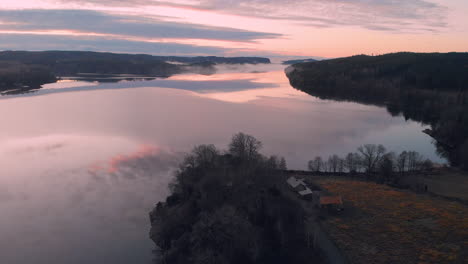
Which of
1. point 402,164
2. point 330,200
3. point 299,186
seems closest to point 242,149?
point 299,186

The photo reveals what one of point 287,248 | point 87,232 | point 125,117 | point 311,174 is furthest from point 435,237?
point 125,117

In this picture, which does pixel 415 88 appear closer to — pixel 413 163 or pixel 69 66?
pixel 413 163

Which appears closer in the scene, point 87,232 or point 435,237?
point 435,237

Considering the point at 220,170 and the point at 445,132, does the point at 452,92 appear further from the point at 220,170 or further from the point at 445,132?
the point at 220,170

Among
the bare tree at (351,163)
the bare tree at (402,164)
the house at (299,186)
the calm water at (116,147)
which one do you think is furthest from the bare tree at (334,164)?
A: the house at (299,186)

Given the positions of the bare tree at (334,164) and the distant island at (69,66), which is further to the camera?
the distant island at (69,66)

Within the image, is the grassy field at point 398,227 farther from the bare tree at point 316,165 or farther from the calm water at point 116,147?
the calm water at point 116,147

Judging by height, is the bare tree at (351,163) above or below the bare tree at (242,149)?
below
